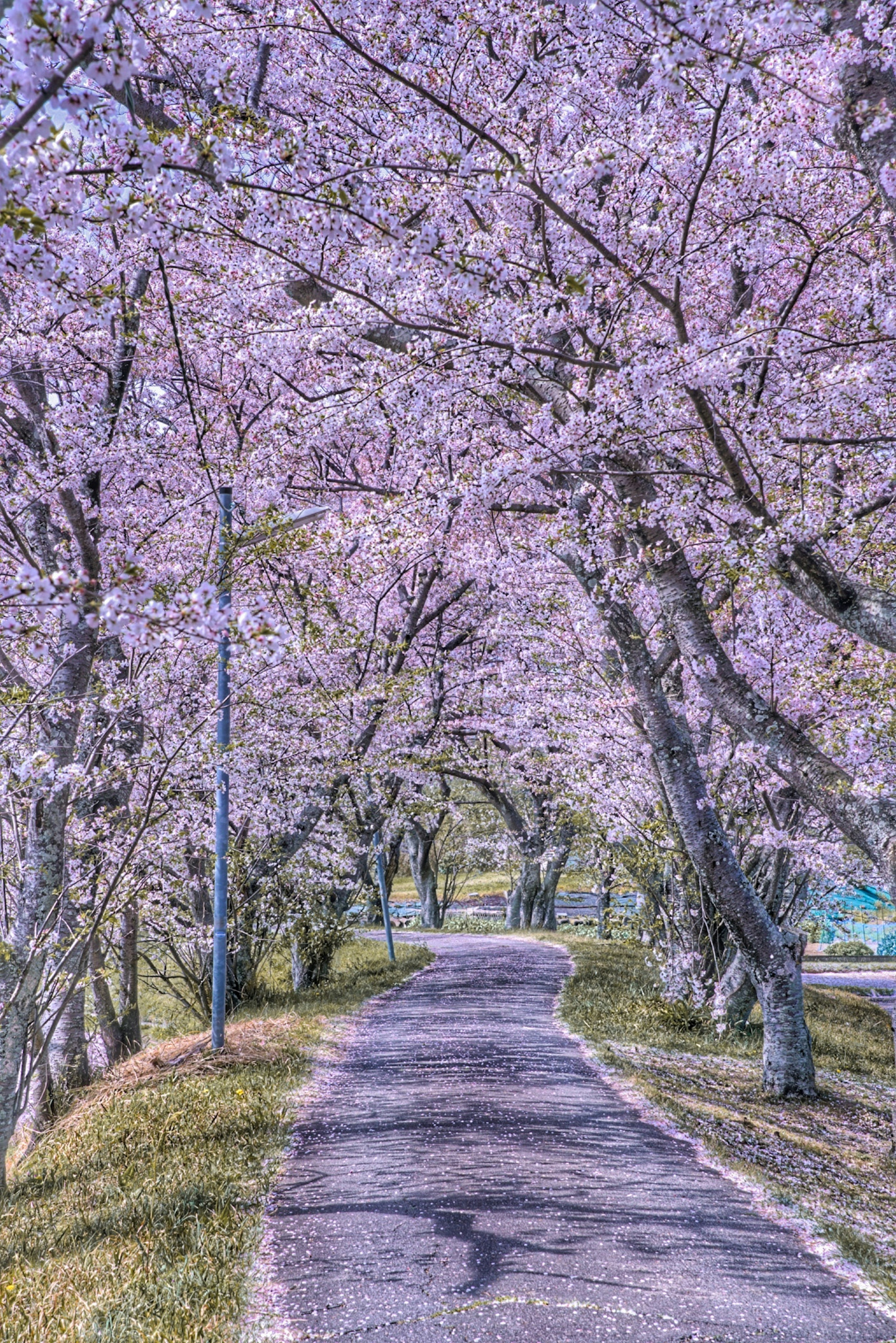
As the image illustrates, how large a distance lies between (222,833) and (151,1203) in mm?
3803

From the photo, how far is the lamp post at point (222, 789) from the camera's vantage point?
774cm

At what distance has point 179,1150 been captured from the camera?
625 centimetres

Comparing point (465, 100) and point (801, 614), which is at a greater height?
point (465, 100)

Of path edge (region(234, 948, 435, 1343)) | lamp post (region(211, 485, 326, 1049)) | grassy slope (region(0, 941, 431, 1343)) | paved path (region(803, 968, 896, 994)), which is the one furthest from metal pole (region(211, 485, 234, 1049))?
paved path (region(803, 968, 896, 994))

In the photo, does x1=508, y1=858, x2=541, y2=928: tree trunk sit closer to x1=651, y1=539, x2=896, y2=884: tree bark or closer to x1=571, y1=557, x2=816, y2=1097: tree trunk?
x1=571, y1=557, x2=816, y2=1097: tree trunk

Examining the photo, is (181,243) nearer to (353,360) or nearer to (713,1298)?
(353,360)

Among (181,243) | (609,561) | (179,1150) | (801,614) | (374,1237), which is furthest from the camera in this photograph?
(801,614)

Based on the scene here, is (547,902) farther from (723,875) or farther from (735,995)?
(723,875)

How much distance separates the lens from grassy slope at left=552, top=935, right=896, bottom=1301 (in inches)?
234

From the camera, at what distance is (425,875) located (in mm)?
31125

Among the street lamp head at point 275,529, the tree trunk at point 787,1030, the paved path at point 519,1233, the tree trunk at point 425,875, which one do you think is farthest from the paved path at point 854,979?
the street lamp head at point 275,529

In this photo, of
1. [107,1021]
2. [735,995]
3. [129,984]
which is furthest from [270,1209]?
[735,995]

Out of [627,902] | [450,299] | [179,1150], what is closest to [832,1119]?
[179,1150]

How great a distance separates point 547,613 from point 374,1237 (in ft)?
37.1
